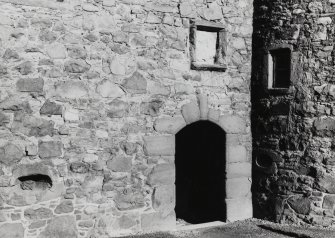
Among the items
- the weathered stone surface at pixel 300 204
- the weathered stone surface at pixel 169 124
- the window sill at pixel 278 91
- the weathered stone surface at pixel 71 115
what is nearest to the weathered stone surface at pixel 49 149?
the weathered stone surface at pixel 71 115

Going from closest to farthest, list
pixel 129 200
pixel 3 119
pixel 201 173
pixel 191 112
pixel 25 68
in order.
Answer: pixel 3 119
pixel 25 68
pixel 129 200
pixel 191 112
pixel 201 173

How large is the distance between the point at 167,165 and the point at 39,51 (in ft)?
8.25

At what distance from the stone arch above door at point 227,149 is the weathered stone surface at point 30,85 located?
5.60 ft

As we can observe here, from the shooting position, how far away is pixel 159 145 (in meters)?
6.53

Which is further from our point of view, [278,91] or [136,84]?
[278,91]

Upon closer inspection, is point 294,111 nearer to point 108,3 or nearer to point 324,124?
point 324,124

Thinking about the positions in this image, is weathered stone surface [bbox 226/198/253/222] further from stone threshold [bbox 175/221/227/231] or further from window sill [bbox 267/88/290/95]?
window sill [bbox 267/88/290/95]

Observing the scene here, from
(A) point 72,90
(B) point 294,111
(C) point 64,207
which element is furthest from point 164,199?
(B) point 294,111

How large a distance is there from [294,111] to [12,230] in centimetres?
455

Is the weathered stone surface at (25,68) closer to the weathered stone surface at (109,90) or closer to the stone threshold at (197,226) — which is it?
the weathered stone surface at (109,90)

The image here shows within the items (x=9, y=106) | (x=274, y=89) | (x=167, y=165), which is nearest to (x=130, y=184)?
(x=167, y=165)

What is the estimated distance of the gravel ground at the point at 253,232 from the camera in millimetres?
6285

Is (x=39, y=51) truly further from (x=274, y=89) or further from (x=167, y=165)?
(x=274, y=89)

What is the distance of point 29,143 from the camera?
5.73m
